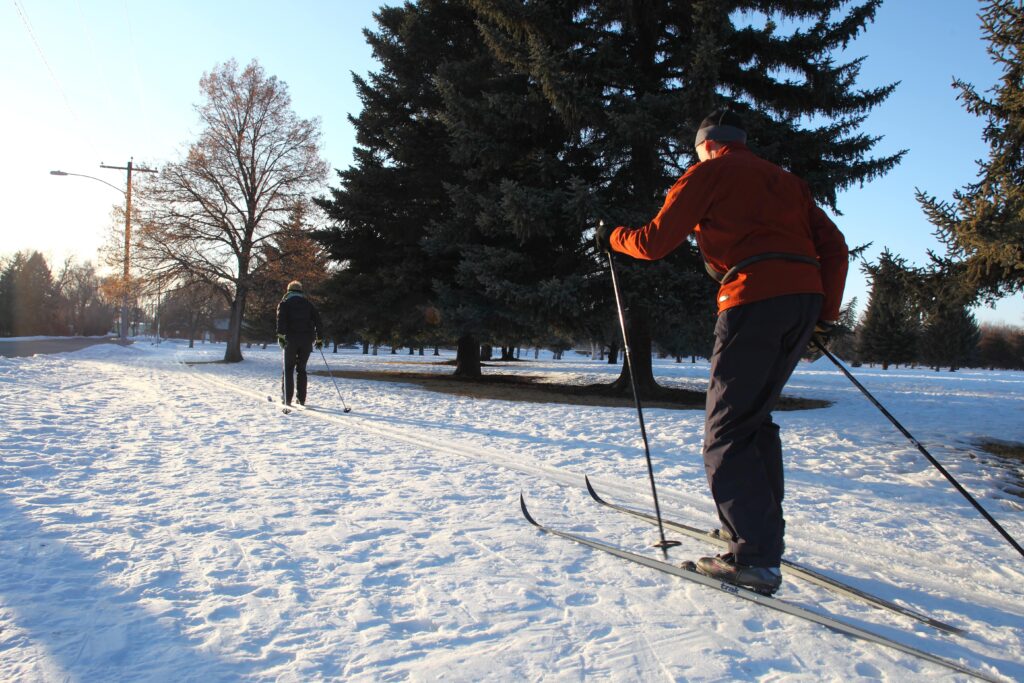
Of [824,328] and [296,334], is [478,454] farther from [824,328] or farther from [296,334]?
[296,334]

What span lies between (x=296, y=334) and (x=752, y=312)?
8240mm

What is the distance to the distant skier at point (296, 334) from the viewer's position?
9.09 metres

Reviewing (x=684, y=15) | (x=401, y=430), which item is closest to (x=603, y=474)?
(x=401, y=430)

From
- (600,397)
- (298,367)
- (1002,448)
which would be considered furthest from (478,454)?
(600,397)

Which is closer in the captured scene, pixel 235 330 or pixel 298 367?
pixel 298 367

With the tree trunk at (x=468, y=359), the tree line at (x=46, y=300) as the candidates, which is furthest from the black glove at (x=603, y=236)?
the tree line at (x=46, y=300)

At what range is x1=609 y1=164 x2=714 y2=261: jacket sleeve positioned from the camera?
2.64m

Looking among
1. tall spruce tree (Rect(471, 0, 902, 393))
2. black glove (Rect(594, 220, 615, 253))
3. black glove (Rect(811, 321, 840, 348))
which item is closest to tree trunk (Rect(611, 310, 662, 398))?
tall spruce tree (Rect(471, 0, 902, 393))

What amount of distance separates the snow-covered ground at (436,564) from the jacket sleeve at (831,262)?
1.38m

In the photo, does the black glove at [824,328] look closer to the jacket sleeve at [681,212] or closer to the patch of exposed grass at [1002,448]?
the jacket sleeve at [681,212]

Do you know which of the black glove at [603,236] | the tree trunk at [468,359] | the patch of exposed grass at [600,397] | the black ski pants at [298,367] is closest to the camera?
the black glove at [603,236]

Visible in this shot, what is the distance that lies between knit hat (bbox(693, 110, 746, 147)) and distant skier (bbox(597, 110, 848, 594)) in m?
0.11

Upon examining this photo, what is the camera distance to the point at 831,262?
2723 millimetres

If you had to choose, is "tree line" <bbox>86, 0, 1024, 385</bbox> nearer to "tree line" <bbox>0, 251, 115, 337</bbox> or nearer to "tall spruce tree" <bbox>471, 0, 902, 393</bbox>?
"tall spruce tree" <bbox>471, 0, 902, 393</bbox>
